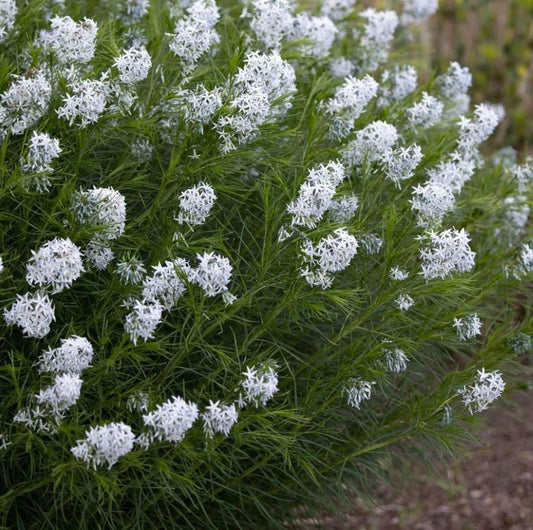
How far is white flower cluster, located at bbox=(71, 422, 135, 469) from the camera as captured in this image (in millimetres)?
2834

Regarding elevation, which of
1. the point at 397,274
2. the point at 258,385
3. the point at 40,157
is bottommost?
the point at 258,385

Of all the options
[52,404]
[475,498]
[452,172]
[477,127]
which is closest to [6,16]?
[52,404]

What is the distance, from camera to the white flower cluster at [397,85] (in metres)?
4.79

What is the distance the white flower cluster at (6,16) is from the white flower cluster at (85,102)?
2.37 ft

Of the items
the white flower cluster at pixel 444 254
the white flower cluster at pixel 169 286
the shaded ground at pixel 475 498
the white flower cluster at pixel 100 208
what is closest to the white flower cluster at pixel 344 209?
the white flower cluster at pixel 444 254

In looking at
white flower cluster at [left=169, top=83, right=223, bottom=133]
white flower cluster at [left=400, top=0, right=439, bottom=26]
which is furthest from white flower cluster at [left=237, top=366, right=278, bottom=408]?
white flower cluster at [left=400, top=0, right=439, bottom=26]

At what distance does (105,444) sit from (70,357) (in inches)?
13.1

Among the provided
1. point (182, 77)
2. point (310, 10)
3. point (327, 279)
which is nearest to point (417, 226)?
point (327, 279)

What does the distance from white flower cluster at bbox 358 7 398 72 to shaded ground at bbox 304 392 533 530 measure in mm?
2075

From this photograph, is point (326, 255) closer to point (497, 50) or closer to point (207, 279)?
point (207, 279)

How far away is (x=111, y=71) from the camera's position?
339 cm

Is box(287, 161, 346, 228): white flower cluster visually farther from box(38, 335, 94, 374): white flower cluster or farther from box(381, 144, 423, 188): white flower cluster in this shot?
box(38, 335, 94, 374): white flower cluster

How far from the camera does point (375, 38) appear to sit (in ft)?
16.4

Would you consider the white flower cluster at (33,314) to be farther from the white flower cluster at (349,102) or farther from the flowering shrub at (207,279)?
the white flower cluster at (349,102)
